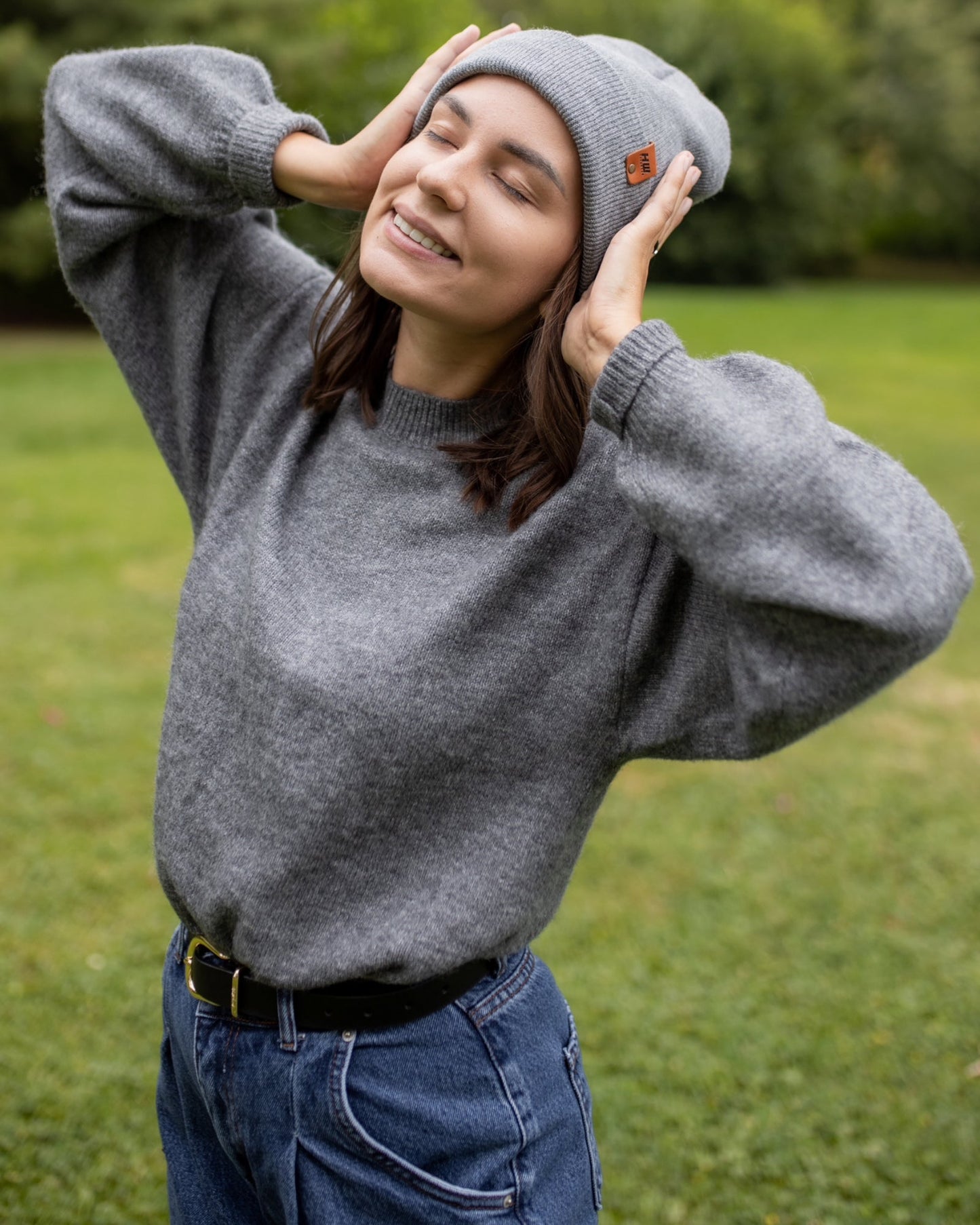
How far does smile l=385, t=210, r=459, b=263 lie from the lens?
5.14 ft

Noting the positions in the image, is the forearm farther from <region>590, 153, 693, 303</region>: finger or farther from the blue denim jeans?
the blue denim jeans

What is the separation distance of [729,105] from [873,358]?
42.8ft

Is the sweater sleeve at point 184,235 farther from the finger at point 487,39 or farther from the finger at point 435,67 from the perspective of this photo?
the finger at point 487,39

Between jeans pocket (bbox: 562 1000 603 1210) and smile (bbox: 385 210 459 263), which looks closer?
smile (bbox: 385 210 459 263)

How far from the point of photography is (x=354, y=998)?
159cm

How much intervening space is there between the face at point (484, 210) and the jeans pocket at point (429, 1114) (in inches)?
36.7

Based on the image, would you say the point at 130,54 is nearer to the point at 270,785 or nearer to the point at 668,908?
the point at 270,785

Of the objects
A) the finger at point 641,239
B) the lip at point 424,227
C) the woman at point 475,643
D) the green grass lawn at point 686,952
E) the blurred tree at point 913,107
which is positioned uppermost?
the finger at point 641,239

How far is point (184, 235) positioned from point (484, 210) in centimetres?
64

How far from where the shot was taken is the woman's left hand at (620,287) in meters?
1.48

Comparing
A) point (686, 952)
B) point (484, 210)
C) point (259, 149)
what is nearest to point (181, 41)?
point (686, 952)

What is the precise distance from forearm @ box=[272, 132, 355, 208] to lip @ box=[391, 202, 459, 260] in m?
0.28

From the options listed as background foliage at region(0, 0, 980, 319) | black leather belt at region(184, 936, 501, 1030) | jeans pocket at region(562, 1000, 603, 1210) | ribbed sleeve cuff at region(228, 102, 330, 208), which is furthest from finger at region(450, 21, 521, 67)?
background foliage at region(0, 0, 980, 319)

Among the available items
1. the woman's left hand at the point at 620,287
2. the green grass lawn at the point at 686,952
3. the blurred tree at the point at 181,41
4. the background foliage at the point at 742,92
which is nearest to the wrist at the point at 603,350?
the woman's left hand at the point at 620,287
